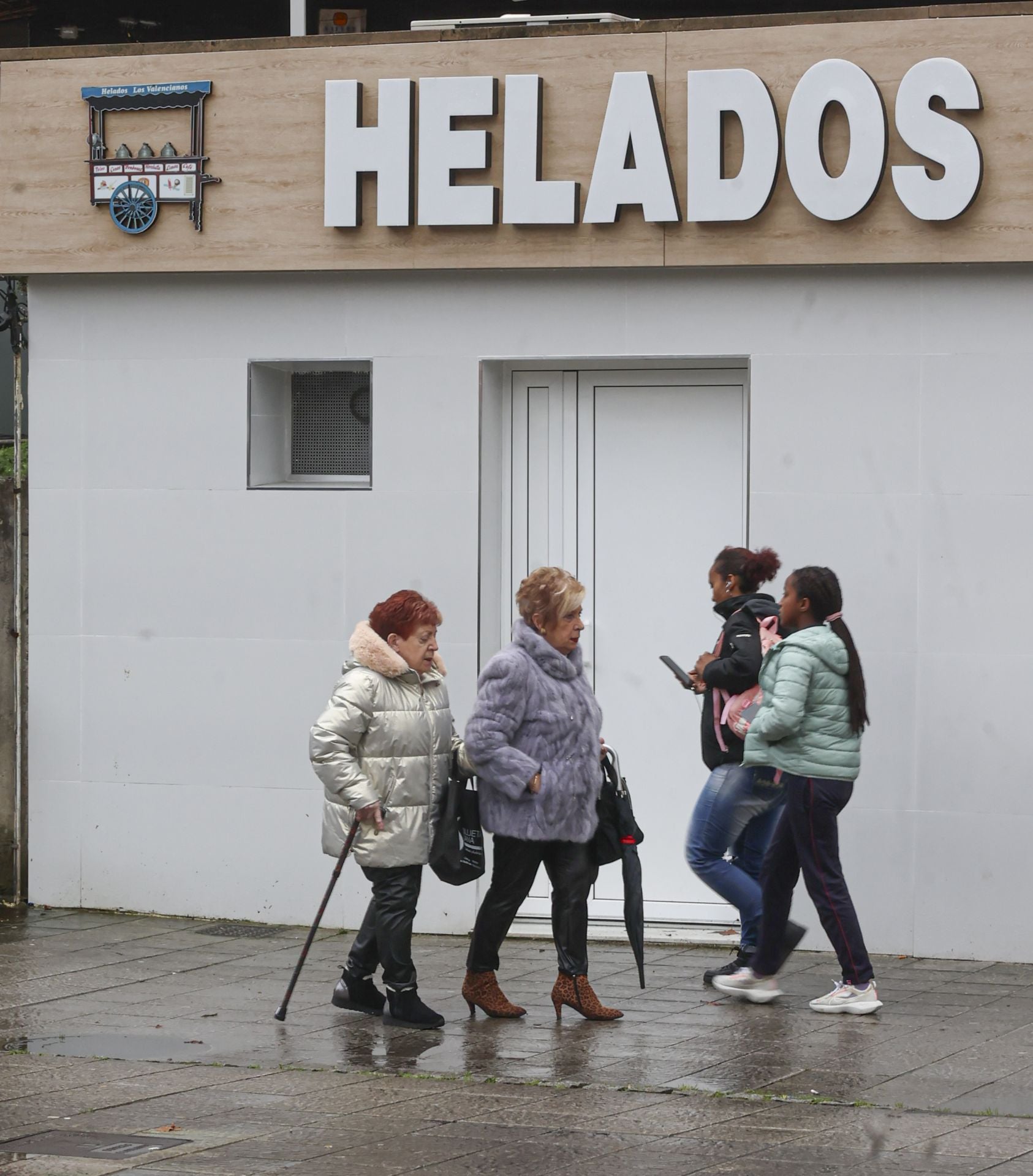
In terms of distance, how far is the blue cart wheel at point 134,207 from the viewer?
9508 millimetres

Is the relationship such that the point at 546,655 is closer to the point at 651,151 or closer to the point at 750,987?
the point at 750,987

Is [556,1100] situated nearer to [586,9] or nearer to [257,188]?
[257,188]

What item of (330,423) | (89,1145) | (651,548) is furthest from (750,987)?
(330,423)

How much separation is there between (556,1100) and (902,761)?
10.6ft

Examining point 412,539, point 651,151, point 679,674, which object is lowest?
point 679,674

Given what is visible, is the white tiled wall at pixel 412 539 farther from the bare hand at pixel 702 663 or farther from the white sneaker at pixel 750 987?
the white sneaker at pixel 750 987

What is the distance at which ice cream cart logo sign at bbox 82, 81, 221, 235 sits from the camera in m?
9.45

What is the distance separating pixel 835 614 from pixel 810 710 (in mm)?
427

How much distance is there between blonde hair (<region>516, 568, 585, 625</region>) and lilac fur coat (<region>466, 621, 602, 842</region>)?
0.33 ft

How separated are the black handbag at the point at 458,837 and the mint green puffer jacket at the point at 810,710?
1.21m

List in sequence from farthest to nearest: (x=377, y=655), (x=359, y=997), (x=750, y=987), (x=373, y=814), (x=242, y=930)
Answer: (x=242, y=930)
(x=750, y=987)
(x=359, y=997)
(x=377, y=655)
(x=373, y=814)

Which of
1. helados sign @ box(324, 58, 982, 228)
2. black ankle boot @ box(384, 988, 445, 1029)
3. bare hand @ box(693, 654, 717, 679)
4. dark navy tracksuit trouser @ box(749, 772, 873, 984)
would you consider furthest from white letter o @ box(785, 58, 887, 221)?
black ankle boot @ box(384, 988, 445, 1029)

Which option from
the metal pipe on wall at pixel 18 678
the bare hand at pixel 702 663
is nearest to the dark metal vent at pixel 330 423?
the metal pipe on wall at pixel 18 678

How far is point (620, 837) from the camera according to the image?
740 cm
